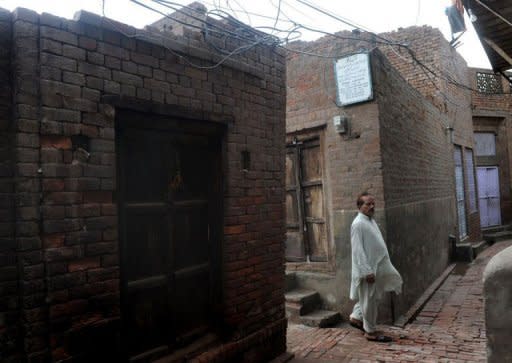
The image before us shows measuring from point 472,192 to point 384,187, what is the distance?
960 cm

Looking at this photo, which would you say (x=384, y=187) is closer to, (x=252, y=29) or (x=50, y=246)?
(x=252, y=29)

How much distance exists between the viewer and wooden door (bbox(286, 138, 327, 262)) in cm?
638

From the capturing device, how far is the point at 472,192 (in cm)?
1335

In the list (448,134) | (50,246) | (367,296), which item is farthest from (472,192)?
(50,246)

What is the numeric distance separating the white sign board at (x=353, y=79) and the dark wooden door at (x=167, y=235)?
3006 millimetres

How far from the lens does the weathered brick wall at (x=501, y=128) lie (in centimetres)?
1523

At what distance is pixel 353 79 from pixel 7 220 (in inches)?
193

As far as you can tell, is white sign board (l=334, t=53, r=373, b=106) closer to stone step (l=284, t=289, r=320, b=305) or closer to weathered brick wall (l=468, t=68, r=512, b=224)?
stone step (l=284, t=289, r=320, b=305)

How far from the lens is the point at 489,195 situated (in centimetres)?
1538

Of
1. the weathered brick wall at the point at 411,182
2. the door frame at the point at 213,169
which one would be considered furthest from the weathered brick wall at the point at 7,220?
the weathered brick wall at the point at 411,182

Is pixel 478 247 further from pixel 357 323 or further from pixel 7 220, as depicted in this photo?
pixel 7 220

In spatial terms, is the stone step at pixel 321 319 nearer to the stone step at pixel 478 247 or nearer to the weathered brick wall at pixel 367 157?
the weathered brick wall at pixel 367 157

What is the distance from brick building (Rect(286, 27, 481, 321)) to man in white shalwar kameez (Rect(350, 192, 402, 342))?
2.18ft

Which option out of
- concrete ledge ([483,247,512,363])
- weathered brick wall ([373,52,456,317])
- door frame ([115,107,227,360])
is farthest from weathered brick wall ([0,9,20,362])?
weathered brick wall ([373,52,456,317])
